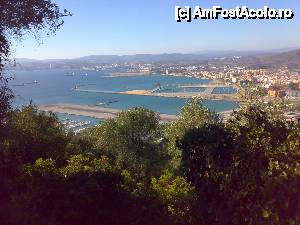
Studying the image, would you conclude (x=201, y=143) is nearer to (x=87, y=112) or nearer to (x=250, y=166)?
(x=250, y=166)

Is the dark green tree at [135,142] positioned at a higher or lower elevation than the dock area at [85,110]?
higher

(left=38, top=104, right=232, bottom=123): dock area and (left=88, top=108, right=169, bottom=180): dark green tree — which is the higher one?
(left=88, top=108, right=169, bottom=180): dark green tree

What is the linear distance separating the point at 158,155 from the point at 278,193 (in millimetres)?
12193

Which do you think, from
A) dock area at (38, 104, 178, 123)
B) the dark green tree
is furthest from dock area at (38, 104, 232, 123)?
the dark green tree

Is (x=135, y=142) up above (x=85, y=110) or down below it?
above

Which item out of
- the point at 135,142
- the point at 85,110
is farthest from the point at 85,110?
the point at 135,142

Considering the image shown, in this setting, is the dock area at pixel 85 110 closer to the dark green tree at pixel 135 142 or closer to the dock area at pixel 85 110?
the dock area at pixel 85 110

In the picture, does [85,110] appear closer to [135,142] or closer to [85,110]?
[85,110]

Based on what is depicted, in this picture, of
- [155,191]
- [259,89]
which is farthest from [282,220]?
[259,89]

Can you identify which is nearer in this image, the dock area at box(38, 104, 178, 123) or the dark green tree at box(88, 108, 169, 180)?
the dark green tree at box(88, 108, 169, 180)

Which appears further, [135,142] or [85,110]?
[85,110]

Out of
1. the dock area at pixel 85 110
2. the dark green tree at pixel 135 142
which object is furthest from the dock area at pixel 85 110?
the dark green tree at pixel 135 142

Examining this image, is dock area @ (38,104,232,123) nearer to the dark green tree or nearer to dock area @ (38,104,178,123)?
dock area @ (38,104,178,123)

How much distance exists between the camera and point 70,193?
729 cm
